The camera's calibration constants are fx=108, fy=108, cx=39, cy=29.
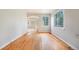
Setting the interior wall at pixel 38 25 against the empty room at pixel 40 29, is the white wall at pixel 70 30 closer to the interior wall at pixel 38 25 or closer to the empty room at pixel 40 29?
the empty room at pixel 40 29

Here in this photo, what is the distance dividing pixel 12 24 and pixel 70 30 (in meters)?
1.03

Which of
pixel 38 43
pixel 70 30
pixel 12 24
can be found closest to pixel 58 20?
pixel 70 30

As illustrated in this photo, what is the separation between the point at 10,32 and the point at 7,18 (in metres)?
0.26

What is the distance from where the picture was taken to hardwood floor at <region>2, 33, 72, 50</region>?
171 centimetres

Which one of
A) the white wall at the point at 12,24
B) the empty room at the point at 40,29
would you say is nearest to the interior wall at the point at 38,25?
the empty room at the point at 40,29

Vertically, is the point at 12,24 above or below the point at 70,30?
above

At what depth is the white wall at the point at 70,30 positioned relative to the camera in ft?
5.71

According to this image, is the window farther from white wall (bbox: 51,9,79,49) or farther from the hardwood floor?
the hardwood floor

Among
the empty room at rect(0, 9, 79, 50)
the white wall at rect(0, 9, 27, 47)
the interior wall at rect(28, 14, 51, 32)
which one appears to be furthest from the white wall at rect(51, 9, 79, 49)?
the white wall at rect(0, 9, 27, 47)

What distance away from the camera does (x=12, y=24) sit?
1937mm

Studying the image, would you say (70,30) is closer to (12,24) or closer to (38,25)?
(38,25)

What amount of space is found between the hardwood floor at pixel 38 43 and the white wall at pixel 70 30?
3.8 inches

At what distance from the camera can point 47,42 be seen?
190 cm
